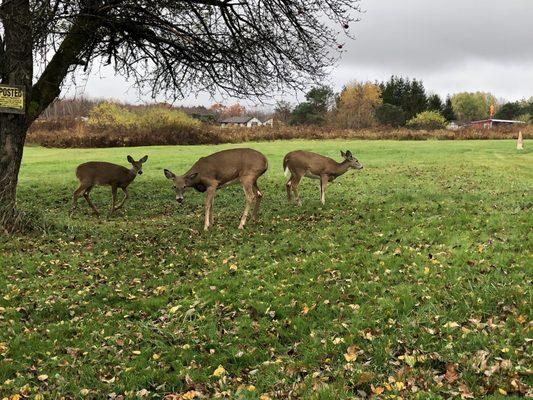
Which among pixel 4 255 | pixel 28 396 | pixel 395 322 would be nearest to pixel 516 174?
pixel 395 322

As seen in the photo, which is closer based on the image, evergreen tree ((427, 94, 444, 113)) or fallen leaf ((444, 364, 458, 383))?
fallen leaf ((444, 364, 458, 383))

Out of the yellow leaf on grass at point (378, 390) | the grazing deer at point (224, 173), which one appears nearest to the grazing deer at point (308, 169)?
the grazing deer at point (224, 173)

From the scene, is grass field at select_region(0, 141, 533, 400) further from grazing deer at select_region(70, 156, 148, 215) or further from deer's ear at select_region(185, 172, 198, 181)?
grazing deer at select_region(70, 156, 148, 215)

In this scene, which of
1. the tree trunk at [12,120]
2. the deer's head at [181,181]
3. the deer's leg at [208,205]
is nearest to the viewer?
the tree trunk at [12,120]

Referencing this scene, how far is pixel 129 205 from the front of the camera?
17.8 m

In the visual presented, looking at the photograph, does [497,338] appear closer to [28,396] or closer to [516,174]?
[28,396]

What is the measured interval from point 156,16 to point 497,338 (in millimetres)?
11065

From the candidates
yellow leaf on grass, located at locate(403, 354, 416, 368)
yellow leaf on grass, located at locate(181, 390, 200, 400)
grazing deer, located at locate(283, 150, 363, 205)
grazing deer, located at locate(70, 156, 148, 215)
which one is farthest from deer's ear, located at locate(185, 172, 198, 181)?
yellow leaf on grass, located at locate(403, 354, 416, 368)

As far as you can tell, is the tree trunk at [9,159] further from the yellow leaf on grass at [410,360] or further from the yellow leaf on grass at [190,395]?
the yellow leaf on grass at [410,360]

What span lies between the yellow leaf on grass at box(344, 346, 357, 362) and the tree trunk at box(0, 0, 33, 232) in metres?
9.09

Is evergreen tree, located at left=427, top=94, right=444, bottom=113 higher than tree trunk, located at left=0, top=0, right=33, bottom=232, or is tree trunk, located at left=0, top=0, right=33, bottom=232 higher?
evergreen tree, located at left=427, top=94, right=444, bottom=113

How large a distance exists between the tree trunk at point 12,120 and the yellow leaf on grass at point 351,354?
29.8 ft

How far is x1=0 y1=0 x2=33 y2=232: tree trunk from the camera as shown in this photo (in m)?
11.7

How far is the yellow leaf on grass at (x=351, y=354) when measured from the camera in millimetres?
5910
